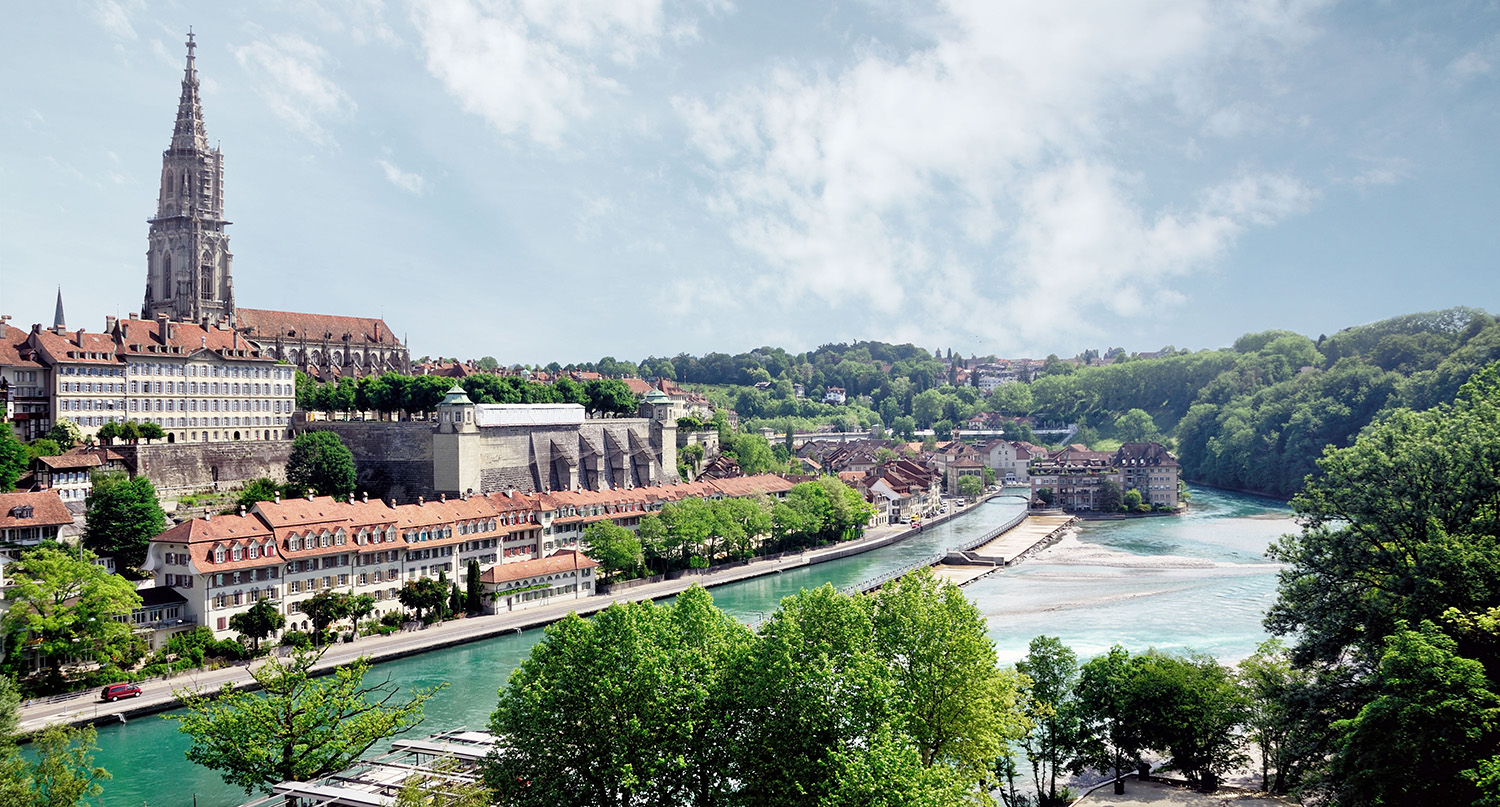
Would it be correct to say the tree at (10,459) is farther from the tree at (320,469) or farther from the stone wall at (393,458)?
the stone wall at (393,458)

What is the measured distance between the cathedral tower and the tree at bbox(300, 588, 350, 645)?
37.2 meters

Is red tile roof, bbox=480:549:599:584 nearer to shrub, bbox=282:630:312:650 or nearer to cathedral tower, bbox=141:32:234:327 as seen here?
shrub, bbox=282:630:312:650

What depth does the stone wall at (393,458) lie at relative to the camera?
186 feet

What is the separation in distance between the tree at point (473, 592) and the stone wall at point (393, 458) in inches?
524

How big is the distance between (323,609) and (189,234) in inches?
1629

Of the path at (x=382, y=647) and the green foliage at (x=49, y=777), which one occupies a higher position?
the green foliage at (x=49, y=777)

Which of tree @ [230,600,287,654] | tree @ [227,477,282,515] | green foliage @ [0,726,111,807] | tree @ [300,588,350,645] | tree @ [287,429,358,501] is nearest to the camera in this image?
green foliage @ [0,726,111,807]

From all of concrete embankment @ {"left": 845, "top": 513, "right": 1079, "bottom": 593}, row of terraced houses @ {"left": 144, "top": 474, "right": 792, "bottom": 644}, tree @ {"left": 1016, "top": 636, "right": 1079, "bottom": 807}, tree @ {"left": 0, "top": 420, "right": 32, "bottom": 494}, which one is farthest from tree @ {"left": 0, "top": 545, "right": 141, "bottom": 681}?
concrete embankment @ {"left": 845, "top": 513, "right": 1079, "bottom": 593}

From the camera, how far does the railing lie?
160ft

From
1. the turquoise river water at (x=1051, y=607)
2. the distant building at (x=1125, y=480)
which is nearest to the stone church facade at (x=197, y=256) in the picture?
the turquoise river water at (x=1051, y=607)

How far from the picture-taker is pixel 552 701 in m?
18.3

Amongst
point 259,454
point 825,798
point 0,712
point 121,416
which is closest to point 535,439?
point 259,454

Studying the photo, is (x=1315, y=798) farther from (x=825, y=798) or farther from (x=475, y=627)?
(x=475, y=627)

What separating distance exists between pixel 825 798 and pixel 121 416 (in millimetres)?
45514
